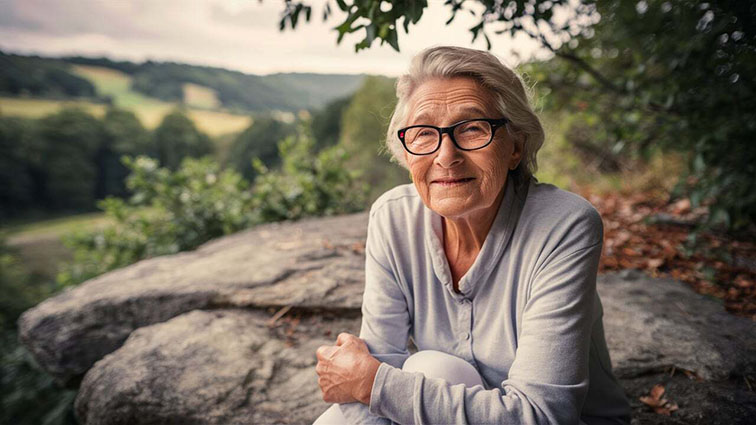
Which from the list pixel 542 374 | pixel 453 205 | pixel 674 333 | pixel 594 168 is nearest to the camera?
pixel 542 374

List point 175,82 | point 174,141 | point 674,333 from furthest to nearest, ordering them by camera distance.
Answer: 1. point 175,82
2. point 174,141
3. point 674,333

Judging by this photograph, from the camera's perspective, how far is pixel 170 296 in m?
3.04

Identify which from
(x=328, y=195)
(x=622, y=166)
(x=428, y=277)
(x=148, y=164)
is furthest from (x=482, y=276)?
(x=622, y=166)

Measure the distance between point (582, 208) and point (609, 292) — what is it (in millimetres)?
1977

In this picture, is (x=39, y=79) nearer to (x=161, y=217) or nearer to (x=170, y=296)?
(x=161, y=217)

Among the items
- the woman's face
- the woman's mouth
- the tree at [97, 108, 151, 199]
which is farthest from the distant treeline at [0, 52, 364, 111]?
the woman's mouth

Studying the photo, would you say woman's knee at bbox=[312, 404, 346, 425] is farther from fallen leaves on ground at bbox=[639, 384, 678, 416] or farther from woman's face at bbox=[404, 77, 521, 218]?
fallen leaves on ground at bbox=[639, 384, 678, 416]

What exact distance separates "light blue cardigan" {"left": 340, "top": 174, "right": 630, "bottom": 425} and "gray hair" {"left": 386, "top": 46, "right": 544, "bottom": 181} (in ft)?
0.60

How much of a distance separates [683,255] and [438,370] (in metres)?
3.25

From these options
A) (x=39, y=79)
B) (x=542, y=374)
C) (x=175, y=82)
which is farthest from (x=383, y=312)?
(x=175, y=82)

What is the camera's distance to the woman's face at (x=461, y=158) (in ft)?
4.96

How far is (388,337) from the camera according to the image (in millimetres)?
1704

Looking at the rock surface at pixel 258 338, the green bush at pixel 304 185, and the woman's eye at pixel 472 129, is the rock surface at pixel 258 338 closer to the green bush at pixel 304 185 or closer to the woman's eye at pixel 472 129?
the green bush at pixel 304 185

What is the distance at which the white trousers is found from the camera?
4.72ft
